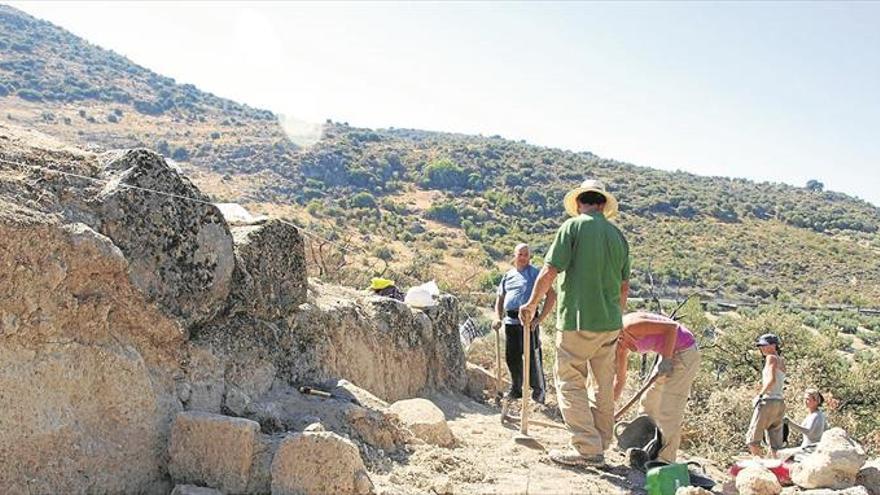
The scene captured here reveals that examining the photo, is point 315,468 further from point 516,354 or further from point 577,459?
point 516,354

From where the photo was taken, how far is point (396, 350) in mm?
7277

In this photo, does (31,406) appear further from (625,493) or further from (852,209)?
(852,209)

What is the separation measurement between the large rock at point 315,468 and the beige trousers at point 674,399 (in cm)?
243

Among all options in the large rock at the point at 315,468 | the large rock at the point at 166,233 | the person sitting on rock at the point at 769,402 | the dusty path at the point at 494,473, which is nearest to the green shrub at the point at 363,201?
the person sitting on rock at the point at 769,402

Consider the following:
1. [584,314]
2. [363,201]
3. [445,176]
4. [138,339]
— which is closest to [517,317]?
[584,314]

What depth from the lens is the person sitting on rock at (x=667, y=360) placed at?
17.6 ft

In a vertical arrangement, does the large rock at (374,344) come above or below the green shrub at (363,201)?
above

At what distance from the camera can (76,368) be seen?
384 cm

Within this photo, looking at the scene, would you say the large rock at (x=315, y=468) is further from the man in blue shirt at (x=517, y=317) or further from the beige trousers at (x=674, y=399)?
the man in blue shirt at (x=517, y=317)

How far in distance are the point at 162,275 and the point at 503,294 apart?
4.17 meters

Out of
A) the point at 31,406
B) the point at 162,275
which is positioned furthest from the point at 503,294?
the point at 31,406

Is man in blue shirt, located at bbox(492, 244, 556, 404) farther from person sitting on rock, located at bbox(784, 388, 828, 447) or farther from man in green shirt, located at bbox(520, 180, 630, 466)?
person sitting on rock, located at bbox(784, 388, 828, 447)

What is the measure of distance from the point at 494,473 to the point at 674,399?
1.45 metres

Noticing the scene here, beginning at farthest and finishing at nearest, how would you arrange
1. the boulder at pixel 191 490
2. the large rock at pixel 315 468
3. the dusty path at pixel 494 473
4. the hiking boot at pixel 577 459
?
the hiking boot at pixel 577 459 → the dusty path at pixel 494 473 → the large rock at pixel 315 468 → the boulder at pixel 191 490
